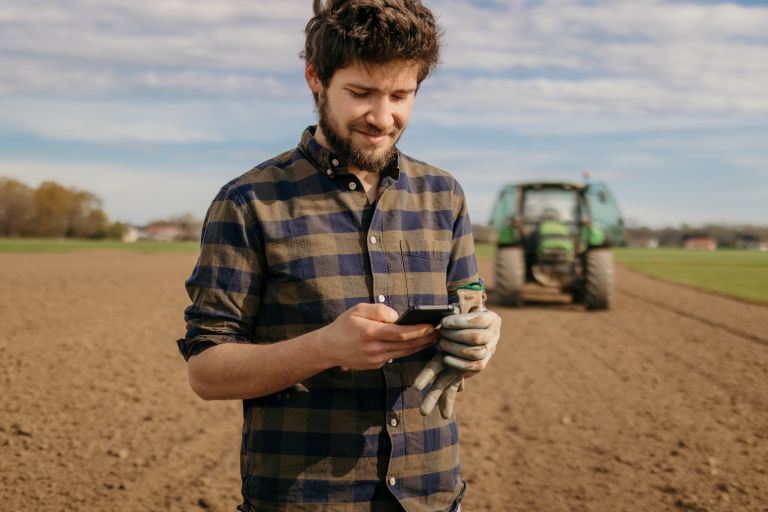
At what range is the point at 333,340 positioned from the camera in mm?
1567

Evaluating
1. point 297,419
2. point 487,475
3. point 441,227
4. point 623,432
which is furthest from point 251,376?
point 623,432

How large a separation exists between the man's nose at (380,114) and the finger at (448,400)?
1.97 ft

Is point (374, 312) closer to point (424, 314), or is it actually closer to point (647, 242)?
point (424, 314)

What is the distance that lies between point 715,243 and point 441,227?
85.1m

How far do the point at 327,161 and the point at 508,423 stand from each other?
15.2 feet

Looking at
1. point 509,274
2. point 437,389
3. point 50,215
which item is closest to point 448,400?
point 437,389

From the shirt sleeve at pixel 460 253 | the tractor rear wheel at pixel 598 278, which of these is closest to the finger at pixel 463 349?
the shirt sleeve at pixel 460 253

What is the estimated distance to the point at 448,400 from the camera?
71.0 inches

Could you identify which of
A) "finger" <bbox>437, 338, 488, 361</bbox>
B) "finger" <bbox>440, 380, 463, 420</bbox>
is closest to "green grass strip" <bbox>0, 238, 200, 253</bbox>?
"finger" <bbox>440, 380, 463, 420</bbox>

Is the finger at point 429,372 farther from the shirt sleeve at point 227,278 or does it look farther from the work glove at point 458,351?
the shirt sleeve at point 227,278

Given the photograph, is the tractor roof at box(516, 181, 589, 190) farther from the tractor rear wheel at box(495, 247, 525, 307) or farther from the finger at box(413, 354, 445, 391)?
the finger at box(413, 354, 445, 391)

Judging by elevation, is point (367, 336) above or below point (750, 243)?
above

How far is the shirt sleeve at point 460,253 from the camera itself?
6.50 ft

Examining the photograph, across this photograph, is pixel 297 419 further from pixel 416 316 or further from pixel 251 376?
pixel 416 316
